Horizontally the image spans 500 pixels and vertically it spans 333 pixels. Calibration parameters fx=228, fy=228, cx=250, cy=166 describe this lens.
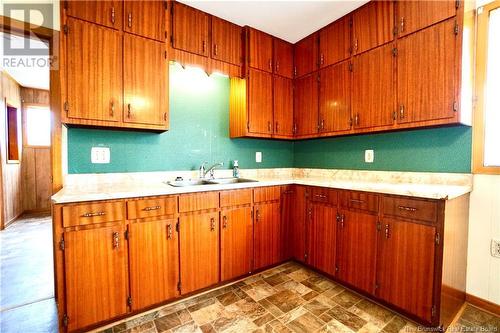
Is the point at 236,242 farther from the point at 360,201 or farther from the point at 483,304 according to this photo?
the point at 483,304

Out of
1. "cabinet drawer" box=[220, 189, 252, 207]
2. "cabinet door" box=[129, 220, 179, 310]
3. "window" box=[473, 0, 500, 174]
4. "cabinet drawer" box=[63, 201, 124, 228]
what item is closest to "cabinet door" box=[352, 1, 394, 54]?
"window" box=[473, 0, 500, 174]

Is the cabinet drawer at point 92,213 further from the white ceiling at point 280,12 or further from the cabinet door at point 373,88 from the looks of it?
the cabinet door at point 373,88

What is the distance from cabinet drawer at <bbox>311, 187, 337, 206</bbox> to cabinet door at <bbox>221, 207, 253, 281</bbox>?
0.69m

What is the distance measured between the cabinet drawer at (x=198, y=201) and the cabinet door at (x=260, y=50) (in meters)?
1.59

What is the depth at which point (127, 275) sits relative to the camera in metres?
1.67

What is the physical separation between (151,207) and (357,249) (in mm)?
1778

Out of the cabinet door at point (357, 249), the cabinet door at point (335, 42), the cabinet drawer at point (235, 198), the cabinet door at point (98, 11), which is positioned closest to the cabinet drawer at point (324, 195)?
the cabinet door at point (357, 249)

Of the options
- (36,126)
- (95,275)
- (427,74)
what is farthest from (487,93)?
(36,126)

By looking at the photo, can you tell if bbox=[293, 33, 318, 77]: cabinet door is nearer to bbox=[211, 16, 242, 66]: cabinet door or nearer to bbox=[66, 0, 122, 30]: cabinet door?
bbox=[211, 16, 242, 66]: cabinet door

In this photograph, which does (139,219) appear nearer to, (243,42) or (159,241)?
(159,241)

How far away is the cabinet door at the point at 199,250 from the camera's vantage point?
1.92 meters

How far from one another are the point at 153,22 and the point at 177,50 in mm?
280

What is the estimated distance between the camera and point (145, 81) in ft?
6.56

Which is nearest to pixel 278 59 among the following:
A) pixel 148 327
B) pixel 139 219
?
pixel 139 219
